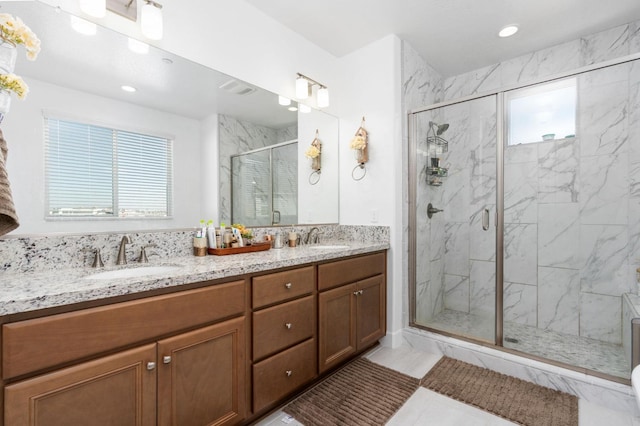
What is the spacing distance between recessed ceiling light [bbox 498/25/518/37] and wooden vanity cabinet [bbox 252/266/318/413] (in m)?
2.51

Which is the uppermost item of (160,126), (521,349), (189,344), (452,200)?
(160,126)

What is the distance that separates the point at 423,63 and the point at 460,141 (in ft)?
2.91

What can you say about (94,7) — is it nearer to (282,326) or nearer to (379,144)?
(282,326)

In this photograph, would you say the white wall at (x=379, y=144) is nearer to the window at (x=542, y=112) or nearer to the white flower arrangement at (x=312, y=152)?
the white flower arrangement at (x=312, y=152)

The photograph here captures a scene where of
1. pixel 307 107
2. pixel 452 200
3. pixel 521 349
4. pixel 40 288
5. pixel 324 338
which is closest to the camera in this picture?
pixel 40 288

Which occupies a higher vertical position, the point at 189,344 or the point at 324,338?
the point at 189,344

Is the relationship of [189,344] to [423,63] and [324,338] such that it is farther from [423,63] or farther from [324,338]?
[423,63]

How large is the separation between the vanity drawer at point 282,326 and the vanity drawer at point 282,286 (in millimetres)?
45

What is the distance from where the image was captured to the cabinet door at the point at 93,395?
2.90ft

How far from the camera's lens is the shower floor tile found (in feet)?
6.46

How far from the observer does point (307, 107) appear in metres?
2.62

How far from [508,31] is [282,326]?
291 cm

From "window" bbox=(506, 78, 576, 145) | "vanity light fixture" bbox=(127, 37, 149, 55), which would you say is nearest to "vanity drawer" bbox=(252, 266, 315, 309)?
"vanity light fixture" bbox=(127, 37, 149, 55)

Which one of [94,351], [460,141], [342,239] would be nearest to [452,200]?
[460,141]
